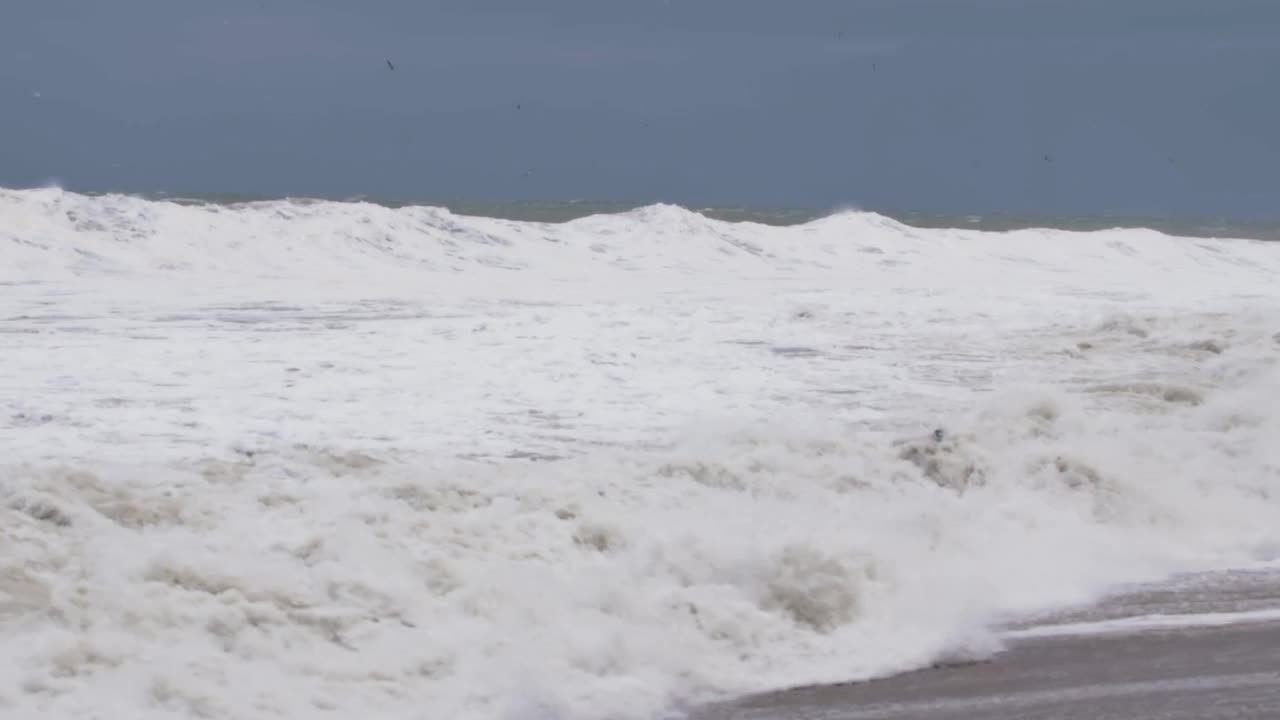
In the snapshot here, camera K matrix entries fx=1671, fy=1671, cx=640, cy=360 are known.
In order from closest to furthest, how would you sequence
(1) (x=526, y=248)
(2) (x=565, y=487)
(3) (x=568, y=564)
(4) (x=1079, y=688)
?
(4) (x=1079, y=688) < (3) (x=568, y=564) < (2) (x=565, y=487) < (1) (x=526, y=248)

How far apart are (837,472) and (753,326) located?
6839 millimetres

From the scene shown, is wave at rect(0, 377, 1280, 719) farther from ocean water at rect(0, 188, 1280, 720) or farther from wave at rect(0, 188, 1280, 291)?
wave at rect(0, 188, 1280, 291)

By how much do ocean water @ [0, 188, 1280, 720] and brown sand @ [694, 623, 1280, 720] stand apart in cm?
24

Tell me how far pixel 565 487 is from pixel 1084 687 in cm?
315

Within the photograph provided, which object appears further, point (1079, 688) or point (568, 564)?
point (568, 564)

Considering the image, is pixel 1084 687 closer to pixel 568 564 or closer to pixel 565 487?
pixel 568 564

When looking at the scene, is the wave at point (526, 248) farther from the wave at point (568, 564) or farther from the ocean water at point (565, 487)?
the wave at point (568, 564)

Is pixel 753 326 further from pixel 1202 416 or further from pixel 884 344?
pixel 1202 416

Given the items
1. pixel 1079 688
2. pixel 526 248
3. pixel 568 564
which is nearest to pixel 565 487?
pixel 568 564

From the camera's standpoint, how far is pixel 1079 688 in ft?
21.6

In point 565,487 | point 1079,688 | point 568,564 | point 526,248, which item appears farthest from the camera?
point 526,248

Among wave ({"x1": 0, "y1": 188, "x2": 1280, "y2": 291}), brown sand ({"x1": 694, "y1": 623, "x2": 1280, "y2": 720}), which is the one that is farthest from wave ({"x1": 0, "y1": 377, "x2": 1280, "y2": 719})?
wave ({"x1": 0, "y1": 188, "x2": 1280, "y2": 291})

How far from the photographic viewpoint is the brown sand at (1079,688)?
250 inches

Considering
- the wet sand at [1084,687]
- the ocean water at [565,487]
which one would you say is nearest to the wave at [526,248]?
the ocean water at [565,487]
